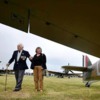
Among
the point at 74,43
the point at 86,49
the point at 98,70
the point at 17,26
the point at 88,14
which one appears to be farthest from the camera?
the point at 98,70

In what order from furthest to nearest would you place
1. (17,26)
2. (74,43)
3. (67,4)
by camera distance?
(74,43), (17,26), (67,4)

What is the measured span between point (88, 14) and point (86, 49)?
2.03 metres

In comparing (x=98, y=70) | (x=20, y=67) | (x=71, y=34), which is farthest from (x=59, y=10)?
(x=98, y=70)

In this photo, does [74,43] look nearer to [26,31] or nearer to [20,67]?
[26,31]

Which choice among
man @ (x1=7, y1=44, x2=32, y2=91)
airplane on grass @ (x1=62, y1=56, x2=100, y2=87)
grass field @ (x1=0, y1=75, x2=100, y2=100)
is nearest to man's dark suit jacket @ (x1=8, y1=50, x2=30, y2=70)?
man @ (x1=7, y1=44, x2=32, y2=91)

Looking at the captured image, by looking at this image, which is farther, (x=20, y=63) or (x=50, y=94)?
(x=20, y=63)

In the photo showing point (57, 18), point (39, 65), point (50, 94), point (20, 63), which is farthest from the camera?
point (39, 65)

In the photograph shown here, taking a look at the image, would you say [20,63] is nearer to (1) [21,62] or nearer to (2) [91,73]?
(1) [21,62]

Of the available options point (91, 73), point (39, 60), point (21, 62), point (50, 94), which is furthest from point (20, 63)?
point (91, 73)

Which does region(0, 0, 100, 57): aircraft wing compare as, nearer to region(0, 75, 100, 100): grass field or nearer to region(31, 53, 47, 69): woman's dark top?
region(0, 75, 100, 100): grass field

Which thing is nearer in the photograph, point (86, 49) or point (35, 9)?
point (35, 9)

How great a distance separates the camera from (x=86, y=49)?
557cm

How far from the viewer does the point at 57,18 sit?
12.5ft

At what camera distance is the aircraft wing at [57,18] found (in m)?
3.42
